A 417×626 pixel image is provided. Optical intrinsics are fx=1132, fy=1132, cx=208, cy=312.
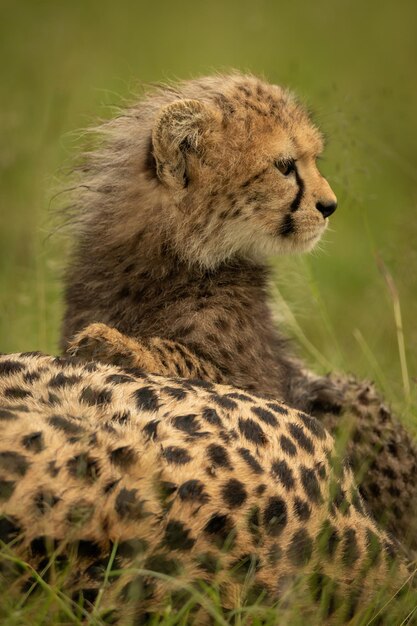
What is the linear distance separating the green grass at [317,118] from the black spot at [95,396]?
0.40m

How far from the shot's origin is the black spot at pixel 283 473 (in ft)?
7.13

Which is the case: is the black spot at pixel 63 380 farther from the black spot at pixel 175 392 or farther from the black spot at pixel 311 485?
the black spot at pixel 311 485

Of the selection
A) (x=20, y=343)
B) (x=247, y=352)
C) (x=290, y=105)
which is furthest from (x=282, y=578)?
(x=20, y=343)

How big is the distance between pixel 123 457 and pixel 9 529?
0.78 ft

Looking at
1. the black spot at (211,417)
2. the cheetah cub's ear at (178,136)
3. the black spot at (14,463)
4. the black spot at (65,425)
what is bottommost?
the black spot at (14,463)

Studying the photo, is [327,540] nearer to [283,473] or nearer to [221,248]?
[283,473]

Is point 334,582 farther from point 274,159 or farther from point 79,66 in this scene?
point 79,66

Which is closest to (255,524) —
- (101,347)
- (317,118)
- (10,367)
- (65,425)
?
(65,425)

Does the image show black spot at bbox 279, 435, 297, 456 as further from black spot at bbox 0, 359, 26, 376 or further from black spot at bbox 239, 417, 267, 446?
black spot at bbox 0, 359, 26, 376

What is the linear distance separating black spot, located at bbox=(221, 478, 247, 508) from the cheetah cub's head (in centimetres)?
137

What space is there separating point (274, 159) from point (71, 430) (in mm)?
1606

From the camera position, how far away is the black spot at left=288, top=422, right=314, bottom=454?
2344 mm

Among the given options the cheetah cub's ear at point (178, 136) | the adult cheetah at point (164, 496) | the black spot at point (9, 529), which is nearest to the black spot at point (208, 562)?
the adult cheetah at point (164, 496)

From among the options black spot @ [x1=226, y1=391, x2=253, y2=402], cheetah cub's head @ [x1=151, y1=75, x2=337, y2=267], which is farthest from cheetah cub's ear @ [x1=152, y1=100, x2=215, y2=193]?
black spot @ [x1=226, y1=391, x2=253, y2=402]
